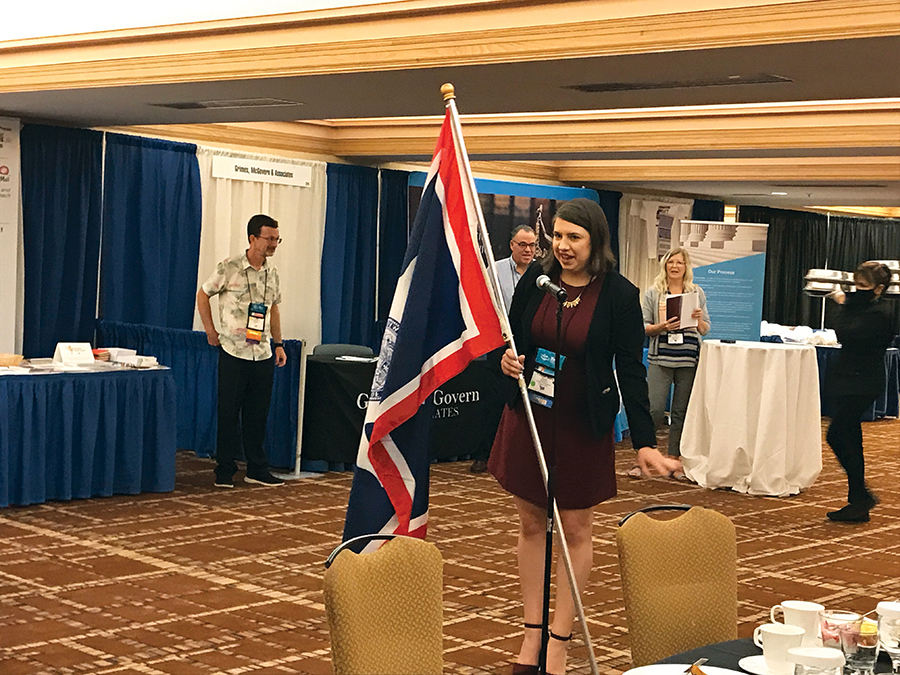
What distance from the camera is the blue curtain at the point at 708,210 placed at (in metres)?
14.9

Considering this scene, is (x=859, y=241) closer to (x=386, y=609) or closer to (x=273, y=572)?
(x=273, y=572)

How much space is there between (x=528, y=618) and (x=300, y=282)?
6.55 meters

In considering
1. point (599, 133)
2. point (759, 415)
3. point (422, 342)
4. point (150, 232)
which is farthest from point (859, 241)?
point (422, 342)

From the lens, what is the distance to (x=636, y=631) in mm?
2859

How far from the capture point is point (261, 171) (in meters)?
9.65

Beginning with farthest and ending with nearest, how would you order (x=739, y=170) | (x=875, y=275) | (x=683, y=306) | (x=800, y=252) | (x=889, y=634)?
(x=800, y=252) → (x=739, y=170) → (x=683, y=306) → (x=875, y=275) → (x=889, y=634)

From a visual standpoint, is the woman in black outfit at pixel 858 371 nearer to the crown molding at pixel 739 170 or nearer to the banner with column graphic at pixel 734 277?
the crown molding at pixel 739 170

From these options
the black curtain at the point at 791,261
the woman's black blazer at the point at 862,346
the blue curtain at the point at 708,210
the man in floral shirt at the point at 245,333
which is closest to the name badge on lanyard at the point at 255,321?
the man in floral shirt at the point at 245,333

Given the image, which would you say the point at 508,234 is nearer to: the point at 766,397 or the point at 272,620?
the point at 766,397

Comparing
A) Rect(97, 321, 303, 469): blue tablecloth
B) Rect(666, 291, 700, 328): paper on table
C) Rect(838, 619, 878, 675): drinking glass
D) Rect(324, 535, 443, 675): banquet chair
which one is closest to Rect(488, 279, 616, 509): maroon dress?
Rect(324, 535, 443, 675): banquet chair

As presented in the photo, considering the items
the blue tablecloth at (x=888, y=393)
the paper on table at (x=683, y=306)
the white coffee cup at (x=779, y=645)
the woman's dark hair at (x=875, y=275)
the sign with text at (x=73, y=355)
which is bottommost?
the blue tablecloth at (x=888, y=393)

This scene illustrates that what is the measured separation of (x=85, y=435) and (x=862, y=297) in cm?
465

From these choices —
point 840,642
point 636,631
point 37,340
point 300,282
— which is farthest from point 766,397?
point 840,642

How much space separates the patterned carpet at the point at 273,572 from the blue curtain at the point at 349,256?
246 centimetres
